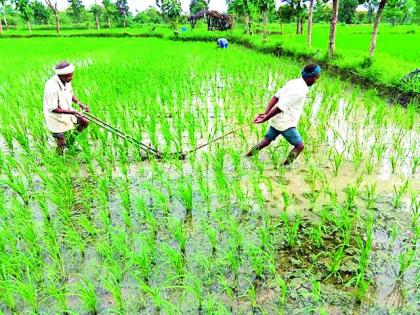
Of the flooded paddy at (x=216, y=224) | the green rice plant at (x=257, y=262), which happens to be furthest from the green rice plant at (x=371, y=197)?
the green rice plant at (x=257, y=262)

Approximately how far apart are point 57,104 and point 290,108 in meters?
2.54

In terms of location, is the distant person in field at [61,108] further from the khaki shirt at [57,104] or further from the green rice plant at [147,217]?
the green rice plant at [147,217]

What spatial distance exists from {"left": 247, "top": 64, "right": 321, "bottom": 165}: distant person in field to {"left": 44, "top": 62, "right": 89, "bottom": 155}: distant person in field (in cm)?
209

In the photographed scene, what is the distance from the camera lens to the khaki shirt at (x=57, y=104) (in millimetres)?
3686

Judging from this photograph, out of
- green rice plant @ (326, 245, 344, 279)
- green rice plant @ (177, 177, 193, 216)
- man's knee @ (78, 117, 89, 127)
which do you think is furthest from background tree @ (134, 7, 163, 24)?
green rice plant @ (326, 245, 344, 279)

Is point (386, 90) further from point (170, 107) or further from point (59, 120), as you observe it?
point (59, 120)

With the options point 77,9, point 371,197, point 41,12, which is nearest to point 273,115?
point 371,197

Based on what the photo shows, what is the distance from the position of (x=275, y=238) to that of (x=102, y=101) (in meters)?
4.12

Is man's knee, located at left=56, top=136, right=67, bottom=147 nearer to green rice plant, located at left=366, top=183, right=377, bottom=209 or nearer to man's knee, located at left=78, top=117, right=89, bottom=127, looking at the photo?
man's knee, located at left=78, top=117, right=89, bottom=127

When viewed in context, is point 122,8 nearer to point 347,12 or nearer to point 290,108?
point 347,12

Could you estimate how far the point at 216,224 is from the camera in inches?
111

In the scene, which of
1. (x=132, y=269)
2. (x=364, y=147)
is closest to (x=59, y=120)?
(x=132, y=269)

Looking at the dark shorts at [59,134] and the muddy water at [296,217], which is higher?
the dark shorts at [59,134]

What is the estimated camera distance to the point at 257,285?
2.19 meters
